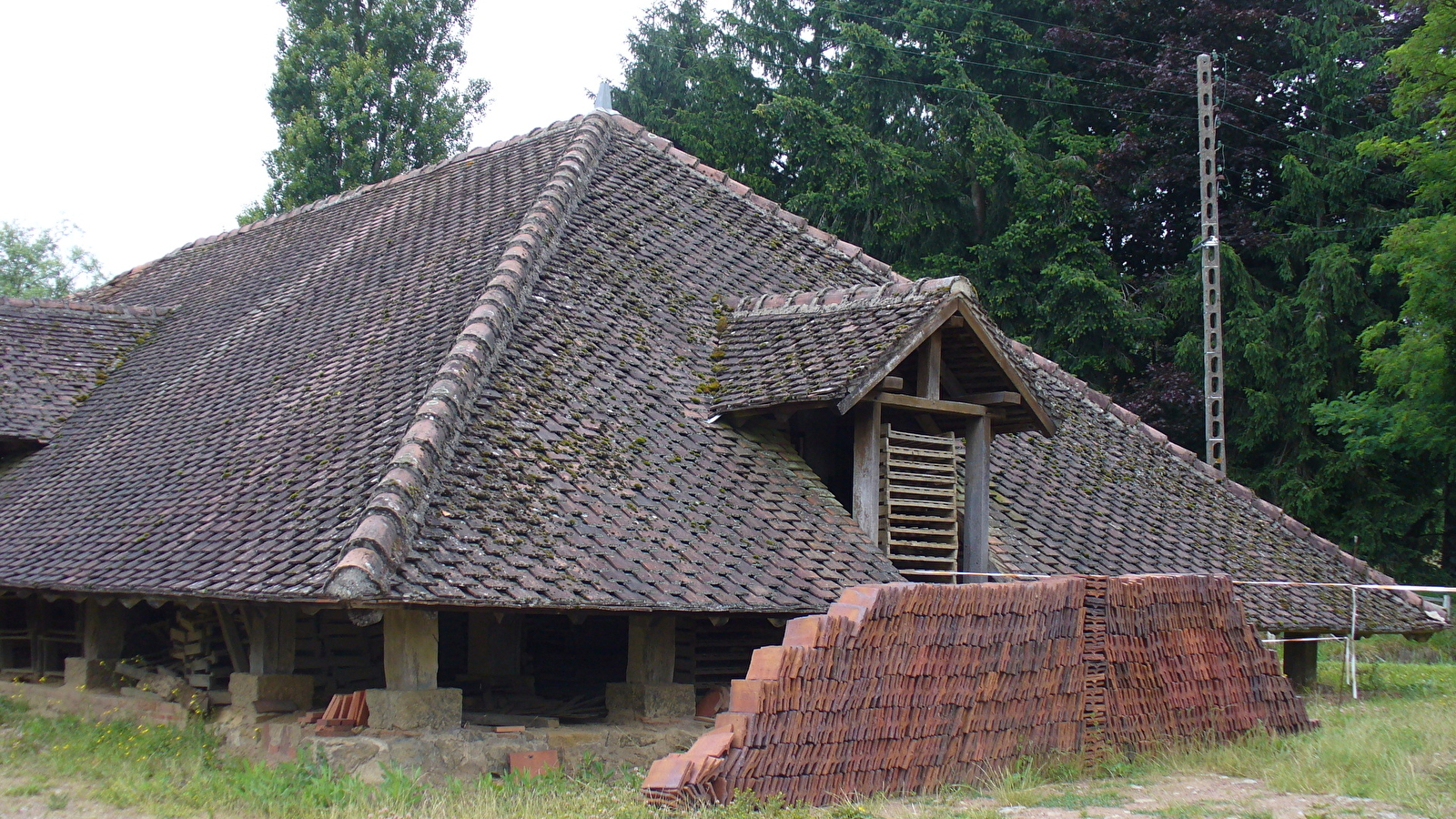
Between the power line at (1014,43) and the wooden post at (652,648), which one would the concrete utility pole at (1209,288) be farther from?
the wooden post at (652,648)

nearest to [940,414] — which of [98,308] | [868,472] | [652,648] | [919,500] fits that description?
[919,500]

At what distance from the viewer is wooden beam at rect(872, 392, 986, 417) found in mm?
10516

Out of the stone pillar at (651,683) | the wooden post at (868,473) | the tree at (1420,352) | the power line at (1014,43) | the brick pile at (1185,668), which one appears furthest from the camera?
the power line at (1014,43)

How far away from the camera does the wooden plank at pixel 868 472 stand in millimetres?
10594

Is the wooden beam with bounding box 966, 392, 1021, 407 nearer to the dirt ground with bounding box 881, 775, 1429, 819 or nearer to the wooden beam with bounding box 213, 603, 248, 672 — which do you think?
the dirt ground with bounding box 881, 775, 1429, 819

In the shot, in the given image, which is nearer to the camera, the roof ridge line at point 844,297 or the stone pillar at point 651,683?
the stone pillar at point 651,683

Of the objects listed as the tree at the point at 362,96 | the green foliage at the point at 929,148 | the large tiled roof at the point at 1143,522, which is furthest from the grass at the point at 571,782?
the tree at the point at 362,96

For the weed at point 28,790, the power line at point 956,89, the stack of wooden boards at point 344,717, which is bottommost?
the weed at point 28,790

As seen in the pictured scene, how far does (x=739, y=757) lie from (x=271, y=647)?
4.27m

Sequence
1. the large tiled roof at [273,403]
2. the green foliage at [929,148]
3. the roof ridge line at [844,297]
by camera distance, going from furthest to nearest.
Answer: the green foliage at [929,148]
the roof ridge line at [844,297]
the large tiled roof at [273,403]

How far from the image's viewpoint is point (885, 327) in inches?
417

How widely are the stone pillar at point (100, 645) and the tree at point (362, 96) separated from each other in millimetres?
17009

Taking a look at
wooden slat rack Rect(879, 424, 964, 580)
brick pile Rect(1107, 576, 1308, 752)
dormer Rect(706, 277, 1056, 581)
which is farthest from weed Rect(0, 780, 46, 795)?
brick pile Rect(1107, 576, 1308, 752)

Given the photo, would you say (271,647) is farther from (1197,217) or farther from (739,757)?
(1197,217)
